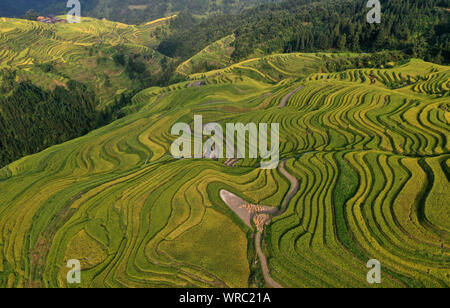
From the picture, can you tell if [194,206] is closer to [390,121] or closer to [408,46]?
[390,121]

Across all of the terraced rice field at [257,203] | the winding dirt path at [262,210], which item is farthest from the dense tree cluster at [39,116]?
the winding dirt path at [262,210]

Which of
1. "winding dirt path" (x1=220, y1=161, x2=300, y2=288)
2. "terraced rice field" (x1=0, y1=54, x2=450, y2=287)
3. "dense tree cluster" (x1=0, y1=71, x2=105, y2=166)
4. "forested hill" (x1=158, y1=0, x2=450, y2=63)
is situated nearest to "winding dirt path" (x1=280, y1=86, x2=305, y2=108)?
"terraced rice field" (x1=0, y1=54, x2=450, y2=287)

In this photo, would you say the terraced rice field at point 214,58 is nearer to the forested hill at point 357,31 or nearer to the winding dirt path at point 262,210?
the forested hill at point 357,31

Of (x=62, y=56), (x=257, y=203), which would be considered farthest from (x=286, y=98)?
(x=62, y=56)

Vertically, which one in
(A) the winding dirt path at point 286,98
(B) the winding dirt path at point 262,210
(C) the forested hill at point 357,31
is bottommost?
(B) the winding dirt path at point 262,210

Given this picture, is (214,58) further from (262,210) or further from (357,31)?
(262,210)

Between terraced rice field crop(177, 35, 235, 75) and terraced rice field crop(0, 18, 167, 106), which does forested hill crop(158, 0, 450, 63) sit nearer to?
terraced rice field crop(177, 35, 235, 75)
